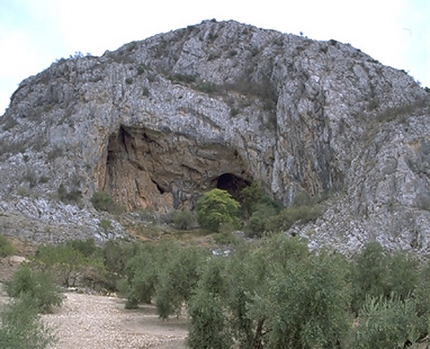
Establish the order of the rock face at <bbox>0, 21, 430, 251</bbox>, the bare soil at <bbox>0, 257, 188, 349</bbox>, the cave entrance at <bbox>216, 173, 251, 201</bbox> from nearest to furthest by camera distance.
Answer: the bare soil at <bbox>0, 257, 188, 349</bbox>, the rock face at <bbox>0, 21, 430, 251</bbox>, the cave entrance at <bbox>216, 173, 251, 201</bbox>

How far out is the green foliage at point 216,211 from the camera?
Answer: 52.7m

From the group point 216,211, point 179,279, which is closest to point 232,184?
point 216,211

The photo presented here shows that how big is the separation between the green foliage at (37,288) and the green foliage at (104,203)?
1088 inches

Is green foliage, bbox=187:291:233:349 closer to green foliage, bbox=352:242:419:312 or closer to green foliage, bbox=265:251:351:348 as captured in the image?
green foliage, bbox=265:251:351:348

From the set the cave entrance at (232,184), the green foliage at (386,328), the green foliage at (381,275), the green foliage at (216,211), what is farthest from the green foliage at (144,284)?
the cave entrance at (232,184)

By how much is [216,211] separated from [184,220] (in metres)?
4.14

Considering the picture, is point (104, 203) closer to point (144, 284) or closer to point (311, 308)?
point (144, 284)

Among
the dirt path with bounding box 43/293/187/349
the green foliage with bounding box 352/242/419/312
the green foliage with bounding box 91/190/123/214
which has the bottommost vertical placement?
the dirt path with bounding box 43/293/187/349

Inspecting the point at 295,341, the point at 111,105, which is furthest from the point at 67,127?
the point at 295,341

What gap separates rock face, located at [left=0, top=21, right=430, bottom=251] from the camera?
149 ft

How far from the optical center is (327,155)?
50.1 meters

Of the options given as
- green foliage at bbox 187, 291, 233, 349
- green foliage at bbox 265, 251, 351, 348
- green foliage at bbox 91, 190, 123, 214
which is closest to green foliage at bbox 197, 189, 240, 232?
green foliage at bbox 91, 190, 123, 214

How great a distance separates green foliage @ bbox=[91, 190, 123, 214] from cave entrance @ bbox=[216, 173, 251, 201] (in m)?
15.8

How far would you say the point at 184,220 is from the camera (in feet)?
181
